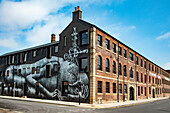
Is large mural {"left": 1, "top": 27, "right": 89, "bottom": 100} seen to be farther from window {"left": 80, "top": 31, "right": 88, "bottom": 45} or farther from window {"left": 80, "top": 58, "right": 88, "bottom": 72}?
window {"left": 80, "top": 31, "right": 88, "bottom": 45}

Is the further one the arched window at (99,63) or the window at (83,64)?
the arched window at (99,63)

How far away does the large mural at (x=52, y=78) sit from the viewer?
2267 centimetres

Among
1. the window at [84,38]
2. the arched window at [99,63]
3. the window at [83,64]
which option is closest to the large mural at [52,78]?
the window at [83,64]

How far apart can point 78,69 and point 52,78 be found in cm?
561

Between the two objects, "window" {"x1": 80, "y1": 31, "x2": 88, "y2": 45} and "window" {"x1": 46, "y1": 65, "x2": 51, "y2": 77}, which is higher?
"window" {"x1": 80, "y1": 31, "x2": 88, "y2": 45}

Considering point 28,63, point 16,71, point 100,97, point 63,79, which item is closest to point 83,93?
point 100,97

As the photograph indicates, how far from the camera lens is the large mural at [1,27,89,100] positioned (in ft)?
74.4

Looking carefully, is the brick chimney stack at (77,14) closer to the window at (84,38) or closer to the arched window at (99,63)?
the window at (84,38)

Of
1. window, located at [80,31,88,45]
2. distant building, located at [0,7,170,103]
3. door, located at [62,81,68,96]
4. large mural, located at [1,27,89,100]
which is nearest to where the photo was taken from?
distant building, located at [0,7,170,103]

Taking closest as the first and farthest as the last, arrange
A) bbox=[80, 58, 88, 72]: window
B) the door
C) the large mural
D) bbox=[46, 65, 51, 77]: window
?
1. bbox=[80, 58, 88, 72]: window
2. the large mural
3. the door
4. bbox=[46, 65, 51, 77]: window

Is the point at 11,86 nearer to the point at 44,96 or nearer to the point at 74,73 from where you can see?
the point at 44,96

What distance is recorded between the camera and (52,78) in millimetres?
26266

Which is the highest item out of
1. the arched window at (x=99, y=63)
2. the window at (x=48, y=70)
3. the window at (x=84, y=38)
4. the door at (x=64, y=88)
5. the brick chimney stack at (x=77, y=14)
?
the brick chimney stack at (x=77, y=14)

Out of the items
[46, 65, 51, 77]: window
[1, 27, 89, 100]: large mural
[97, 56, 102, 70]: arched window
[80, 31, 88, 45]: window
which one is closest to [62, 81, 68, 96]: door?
[1, 27, 89, 100]: large mural
